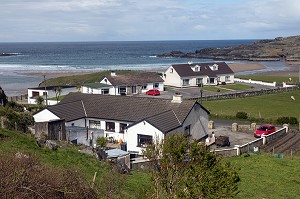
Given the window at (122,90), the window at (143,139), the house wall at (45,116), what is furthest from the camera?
the window at (122,90)

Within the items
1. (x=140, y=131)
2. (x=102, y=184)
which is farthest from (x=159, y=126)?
(x=102, y=184)

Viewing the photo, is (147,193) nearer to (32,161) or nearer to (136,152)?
(32,161)

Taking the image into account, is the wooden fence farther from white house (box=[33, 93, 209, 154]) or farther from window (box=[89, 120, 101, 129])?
window (box=[89, 120, 101, 129])

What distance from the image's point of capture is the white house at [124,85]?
59884mm

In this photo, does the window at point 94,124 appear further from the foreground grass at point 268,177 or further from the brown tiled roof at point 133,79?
the brown tiled roof at point 133,79

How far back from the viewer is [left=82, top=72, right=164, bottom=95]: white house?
196 ft

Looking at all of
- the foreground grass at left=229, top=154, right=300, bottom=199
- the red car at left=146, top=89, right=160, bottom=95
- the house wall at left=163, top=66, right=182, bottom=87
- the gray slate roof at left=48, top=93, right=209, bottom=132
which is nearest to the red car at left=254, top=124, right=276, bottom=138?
the foreground grass at left=229, top=154, right=300, bottom=199

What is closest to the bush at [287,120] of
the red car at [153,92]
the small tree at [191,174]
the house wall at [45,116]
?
the house wall at [45,116]

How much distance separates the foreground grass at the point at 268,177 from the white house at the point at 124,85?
33.5 meters

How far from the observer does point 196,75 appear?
72.9 meters

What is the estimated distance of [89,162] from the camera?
831 inches

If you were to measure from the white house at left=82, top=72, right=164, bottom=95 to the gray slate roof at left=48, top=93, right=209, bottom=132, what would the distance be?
69.1 feet

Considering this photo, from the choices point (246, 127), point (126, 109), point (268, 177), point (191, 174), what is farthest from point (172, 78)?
Result: point (191, 174)

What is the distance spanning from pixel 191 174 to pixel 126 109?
23771mm
